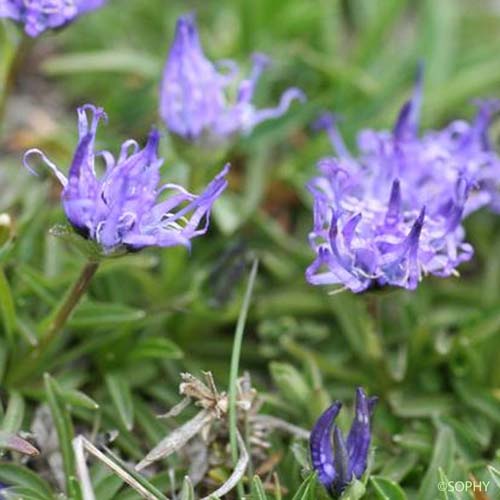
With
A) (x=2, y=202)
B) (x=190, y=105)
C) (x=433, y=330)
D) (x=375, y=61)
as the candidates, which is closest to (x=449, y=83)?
(x=375, y=61)

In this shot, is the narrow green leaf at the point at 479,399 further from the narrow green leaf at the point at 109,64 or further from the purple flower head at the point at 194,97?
the narrow green leaf at the point at 109,64

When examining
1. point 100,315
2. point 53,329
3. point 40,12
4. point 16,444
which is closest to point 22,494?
point 16,444

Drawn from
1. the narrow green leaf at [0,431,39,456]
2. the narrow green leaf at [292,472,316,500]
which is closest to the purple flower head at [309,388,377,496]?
the narrow green leaf at [292,472,316,500]

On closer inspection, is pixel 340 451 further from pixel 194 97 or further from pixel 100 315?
pixel 194 97

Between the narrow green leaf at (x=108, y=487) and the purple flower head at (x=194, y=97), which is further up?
the purple flower head at (x=194, y=97)

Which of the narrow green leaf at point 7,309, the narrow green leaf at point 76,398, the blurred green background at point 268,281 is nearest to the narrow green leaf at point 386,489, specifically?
the blurred green background at point 268,281

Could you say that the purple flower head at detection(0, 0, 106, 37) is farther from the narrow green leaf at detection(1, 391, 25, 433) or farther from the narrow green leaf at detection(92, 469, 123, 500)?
the narrow green leaf at detection(92, 469, 123, 500)
